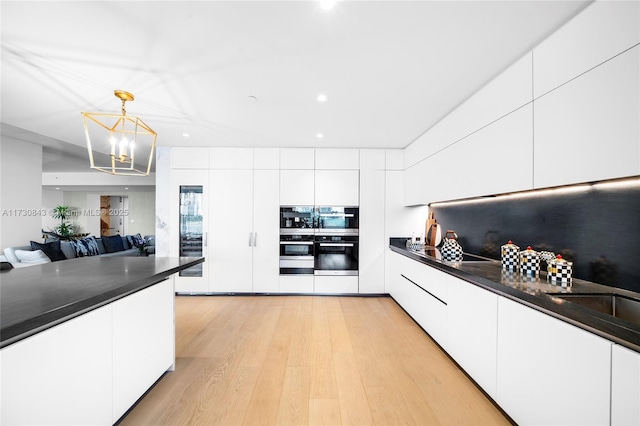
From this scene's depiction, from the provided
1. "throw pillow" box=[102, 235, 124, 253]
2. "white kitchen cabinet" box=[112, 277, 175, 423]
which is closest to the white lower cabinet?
"white kitchen cabinet" box=[112, 277, 175, 423]

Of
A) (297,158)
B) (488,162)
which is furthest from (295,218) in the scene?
(488,162)

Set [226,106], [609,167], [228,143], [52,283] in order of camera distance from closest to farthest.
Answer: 1. [609,167]
2. [52,283]
3. [226,106]
4. [228,143]

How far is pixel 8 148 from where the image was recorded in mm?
4324

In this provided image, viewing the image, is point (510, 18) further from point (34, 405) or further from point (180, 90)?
point (34, 405)

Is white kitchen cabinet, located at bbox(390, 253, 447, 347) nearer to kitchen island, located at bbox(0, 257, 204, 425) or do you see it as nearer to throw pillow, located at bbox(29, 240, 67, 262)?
kitchen island, located at bbox(0, 257, 204, 425)

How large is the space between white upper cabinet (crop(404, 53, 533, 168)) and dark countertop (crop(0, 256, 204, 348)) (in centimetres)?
287

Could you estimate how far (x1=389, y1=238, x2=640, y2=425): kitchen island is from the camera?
1.07 m

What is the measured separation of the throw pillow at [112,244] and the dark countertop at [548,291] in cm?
809

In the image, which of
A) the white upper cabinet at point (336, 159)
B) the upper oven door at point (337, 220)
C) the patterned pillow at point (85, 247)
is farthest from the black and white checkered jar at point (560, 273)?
the patterned pillow at point (85, 247)

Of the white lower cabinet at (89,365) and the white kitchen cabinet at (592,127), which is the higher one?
the white kitchen cabinet at (592,127)

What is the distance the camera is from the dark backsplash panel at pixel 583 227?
1.54 meters

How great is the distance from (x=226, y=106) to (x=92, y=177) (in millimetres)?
9161

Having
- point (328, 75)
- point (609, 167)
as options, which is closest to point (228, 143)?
point (328, 75)

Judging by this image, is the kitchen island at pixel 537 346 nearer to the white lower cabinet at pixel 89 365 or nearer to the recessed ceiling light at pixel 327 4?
the recessed ceiling light at pixel 327 4
